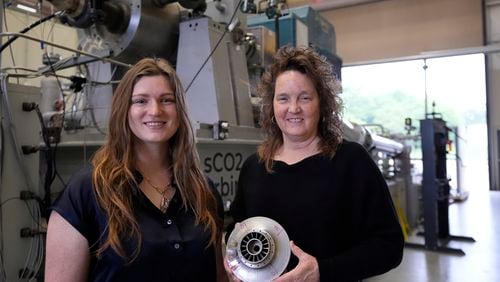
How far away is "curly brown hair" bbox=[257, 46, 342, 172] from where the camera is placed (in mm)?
1136

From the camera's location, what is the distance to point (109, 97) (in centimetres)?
225

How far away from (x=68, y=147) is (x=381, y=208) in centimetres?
177

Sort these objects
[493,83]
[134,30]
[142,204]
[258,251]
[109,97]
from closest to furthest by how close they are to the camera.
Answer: [258,251] < [142,204] < [134,30] < [109,97] < [493,83]

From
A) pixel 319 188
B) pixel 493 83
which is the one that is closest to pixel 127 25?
pixel 319 188

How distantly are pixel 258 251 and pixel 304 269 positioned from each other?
121mm

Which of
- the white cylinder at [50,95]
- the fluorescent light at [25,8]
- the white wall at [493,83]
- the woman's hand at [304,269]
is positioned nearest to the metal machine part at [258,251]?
the woman's hand at [304,269]

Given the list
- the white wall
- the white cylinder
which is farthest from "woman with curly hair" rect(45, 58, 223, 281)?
the white wall

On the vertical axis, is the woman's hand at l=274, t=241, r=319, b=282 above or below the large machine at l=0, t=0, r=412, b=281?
below

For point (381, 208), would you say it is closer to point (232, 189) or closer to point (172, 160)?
point (172, 160)

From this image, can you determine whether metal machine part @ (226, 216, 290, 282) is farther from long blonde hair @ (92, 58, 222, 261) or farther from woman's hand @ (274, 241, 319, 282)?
long blonde hair @ (92, 58, 222, 261)

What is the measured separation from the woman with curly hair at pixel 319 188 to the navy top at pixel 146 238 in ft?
0.55

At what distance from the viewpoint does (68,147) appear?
220cm

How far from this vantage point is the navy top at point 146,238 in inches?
39.1

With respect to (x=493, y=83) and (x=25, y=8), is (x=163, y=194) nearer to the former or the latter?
(x=25, y=8)
